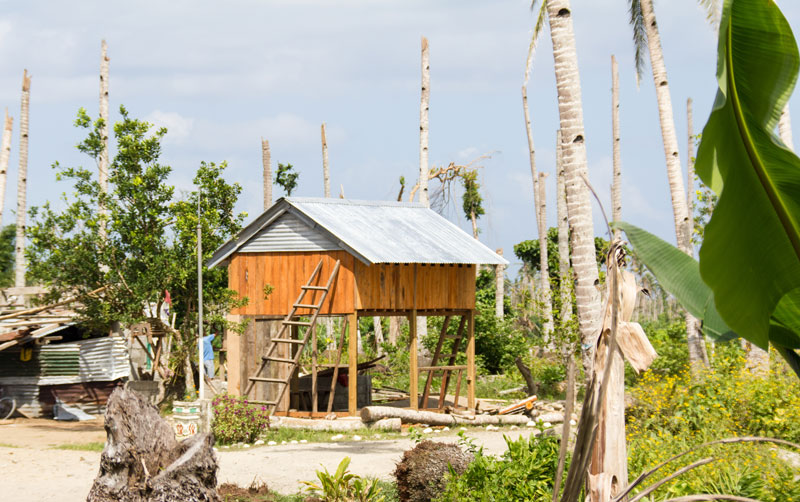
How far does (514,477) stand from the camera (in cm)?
810

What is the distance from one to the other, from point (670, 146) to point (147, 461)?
15376 mm

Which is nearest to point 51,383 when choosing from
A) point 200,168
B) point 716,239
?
point 200,168

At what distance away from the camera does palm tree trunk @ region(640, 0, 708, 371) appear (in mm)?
18725

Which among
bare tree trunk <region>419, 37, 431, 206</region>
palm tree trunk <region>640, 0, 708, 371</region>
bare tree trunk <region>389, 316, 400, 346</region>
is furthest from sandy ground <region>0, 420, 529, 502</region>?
bare tree trunk <region>389, 316, 400, 346</region>

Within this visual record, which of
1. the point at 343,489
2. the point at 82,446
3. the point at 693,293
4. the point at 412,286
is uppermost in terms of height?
the point at 412,286

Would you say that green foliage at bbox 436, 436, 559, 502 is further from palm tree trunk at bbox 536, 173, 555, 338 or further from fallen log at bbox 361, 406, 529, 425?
palm tree trunk at bbox 536, 173, 555, 338

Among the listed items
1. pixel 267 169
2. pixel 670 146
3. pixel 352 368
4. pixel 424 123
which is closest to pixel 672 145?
pixel 670 146

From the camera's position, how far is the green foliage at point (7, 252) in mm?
38897

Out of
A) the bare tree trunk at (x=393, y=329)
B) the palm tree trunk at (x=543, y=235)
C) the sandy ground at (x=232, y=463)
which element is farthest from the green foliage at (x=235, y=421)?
the palm tree trunk at (x=543, y=235)

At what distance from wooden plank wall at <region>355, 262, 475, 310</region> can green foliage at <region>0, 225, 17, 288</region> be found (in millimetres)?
24349

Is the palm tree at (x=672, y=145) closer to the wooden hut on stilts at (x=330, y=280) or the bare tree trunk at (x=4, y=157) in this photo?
the wooden hut on stilts at (x=330, y=280)

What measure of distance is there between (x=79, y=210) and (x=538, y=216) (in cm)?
2307

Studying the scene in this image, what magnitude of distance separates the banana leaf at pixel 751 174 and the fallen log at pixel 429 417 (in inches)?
589

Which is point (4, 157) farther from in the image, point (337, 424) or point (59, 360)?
point (337, 424)
